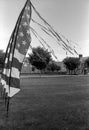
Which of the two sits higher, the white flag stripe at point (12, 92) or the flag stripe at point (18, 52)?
the flag stripe at point (18, 52)

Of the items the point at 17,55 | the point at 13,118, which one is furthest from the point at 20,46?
the point at 13,118

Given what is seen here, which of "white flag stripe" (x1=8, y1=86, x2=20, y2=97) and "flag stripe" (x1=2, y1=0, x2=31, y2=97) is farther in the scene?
"white flag stripe" (x1=8, y1=86, x2=20, y2=97)

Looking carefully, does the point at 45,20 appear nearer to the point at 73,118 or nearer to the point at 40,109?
the point at 73,118

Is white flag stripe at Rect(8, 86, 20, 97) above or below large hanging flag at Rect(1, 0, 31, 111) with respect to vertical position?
below

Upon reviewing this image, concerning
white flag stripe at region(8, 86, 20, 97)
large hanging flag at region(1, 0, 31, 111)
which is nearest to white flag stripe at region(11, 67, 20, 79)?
large hanging flag at region(1, 0, 31, 111)

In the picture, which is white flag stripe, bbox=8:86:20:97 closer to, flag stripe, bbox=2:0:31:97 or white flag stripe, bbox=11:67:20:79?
flag stripe, bbox=2:0:31:97

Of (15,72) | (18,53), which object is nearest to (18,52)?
(18,53)

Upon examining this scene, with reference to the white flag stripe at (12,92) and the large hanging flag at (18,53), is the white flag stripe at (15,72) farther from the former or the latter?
the white flag stripe at (12,92)

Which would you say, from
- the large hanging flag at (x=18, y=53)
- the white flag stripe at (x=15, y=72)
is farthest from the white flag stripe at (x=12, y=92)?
the white flag stripe at (x=15, y=72)

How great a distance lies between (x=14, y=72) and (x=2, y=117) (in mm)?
2461

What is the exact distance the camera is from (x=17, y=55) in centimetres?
432

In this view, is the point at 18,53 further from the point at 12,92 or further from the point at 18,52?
the point at 12,92

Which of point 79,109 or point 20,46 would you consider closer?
point 20,46

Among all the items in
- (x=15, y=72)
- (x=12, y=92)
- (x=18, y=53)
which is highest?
(x=18, y=53)
